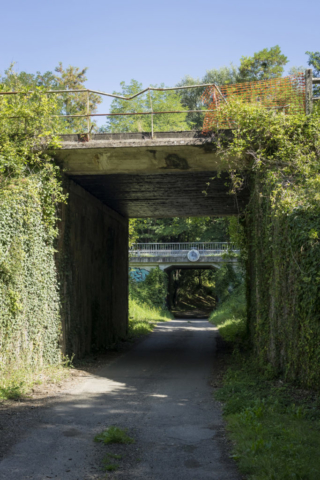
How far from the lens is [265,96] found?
10.6 metres

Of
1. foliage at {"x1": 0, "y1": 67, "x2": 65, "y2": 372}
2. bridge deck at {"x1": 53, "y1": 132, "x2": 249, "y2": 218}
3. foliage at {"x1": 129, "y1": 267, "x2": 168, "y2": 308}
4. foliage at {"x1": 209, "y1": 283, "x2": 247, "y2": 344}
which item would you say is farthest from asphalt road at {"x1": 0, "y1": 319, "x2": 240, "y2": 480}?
foliage at {"x1": 129, "y1": 267, "x2": 168, "y2": 308}

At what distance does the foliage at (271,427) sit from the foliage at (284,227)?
19.8 inches

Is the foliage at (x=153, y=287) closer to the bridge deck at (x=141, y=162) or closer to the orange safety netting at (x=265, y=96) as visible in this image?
the bridge deck at (x=141, y=162)

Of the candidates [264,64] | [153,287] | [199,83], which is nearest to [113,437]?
[153,287]

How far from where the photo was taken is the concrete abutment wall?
1145 centimetres

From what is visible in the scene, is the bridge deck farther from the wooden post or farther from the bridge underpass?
the wooden post

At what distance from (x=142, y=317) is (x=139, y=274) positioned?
9986 millimetres

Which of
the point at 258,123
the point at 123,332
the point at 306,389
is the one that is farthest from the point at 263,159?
the point at 123,332

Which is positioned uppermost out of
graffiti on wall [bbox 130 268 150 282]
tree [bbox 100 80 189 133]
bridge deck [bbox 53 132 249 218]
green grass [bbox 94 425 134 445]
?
tree [bbox 100 80 189 133]

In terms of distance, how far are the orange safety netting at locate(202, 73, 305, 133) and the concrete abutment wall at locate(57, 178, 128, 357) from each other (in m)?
4.23

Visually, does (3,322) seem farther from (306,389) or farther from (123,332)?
(123,332)

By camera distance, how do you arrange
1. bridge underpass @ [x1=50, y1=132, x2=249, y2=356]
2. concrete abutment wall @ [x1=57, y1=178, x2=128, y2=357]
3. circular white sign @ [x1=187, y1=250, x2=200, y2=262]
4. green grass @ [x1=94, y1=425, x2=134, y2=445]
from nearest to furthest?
green grass @ [x1=94, y1=425, x2=134, y2=445], bridge underpass @ [x1=50, y1=132, x2=249, y2=356], concrete abutment wall @ [x1=57, y1=178, x2=128, y2=357], circular white sign @ [x1=187, y1=250, x2=200, y2=262]

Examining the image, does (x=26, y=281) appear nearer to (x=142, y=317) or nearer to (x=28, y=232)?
(x=28, y=232)

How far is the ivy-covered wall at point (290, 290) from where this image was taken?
6.91 meters
